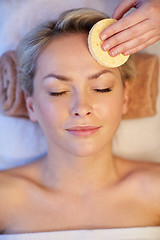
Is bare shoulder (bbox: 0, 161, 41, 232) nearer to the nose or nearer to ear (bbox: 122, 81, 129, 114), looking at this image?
the nose

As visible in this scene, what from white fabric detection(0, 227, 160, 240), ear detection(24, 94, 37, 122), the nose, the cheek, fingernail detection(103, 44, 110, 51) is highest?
fingernail detection(103, 44, 110, 51)

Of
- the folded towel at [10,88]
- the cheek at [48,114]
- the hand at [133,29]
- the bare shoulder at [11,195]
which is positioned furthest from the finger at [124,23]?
the bare shoulder at [11,195]

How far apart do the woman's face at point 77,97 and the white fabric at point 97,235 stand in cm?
39

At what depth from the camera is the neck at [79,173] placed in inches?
61.7

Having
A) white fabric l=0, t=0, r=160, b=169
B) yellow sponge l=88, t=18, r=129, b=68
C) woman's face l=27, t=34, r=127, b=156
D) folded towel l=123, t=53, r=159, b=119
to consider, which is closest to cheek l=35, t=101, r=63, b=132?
woman's face l=27, t=34, r=127, b=156

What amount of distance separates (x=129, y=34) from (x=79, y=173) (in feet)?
2.29

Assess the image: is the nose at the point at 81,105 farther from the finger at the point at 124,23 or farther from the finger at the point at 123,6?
the finger at the point at 123,6

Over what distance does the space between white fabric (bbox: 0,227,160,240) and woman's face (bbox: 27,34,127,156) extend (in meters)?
0.39

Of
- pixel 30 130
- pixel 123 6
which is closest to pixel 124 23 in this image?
pixel 123 6

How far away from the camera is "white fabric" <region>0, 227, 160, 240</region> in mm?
1500

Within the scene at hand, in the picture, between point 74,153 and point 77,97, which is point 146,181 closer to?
point 74,153

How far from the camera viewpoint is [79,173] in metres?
1.58

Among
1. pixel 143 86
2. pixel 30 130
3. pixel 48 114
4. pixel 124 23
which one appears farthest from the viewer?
pixel 30 130

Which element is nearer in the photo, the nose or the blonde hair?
the nose
